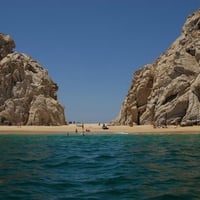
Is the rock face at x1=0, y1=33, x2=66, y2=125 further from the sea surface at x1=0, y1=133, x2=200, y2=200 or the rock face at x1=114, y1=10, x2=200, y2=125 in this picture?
the sea surface at x1=0, y1=133, x2=200, y2=200

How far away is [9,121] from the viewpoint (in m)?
81.1

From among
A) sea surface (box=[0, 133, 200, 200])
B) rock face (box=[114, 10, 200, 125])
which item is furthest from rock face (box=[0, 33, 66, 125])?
sea surface (box=[0, 133, 200, 200])

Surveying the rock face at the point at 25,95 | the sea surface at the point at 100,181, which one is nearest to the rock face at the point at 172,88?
the rock face at the point at 25,95

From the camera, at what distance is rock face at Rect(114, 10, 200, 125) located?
219ft

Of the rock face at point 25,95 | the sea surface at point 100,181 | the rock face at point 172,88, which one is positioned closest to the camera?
the sea surface at point 100,181

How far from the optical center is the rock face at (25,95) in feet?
265

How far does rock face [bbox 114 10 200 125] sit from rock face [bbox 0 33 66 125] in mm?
16541

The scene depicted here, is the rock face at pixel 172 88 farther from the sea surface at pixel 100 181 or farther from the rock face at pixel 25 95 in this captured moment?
the sea surface at pixel 100 181

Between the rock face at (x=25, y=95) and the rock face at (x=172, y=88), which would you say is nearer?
the rock face at (x=172, y=88)

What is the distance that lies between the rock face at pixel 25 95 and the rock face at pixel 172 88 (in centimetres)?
1654

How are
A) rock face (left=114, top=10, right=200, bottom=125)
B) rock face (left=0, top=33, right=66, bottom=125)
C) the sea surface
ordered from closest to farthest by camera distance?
the sea surface
rock face (left=114, top=10, right=200, bottom=125)
rock face (left=0, top=33, right=66, bottom=125)

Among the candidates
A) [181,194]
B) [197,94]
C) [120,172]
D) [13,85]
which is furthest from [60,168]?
[13,85]

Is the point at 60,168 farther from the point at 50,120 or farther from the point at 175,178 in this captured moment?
→ the point at 50,120

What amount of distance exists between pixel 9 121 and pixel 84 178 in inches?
2720
